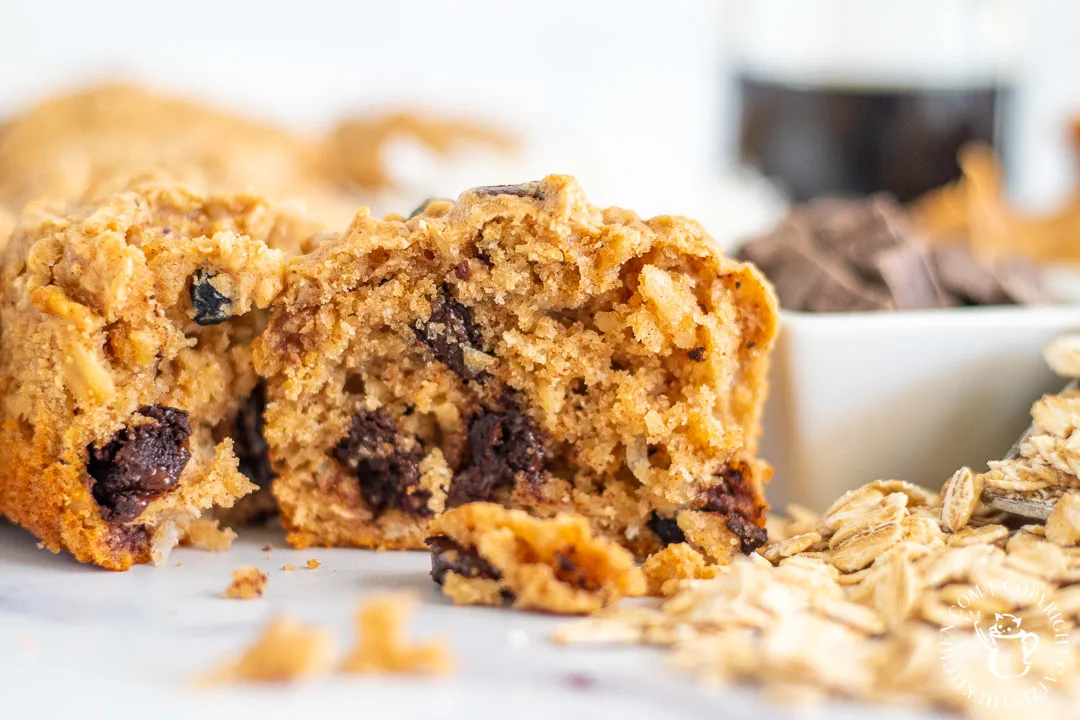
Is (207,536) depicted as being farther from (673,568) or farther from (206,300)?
(673,568)

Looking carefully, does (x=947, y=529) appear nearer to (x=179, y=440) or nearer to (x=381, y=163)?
(x=179, y=440)

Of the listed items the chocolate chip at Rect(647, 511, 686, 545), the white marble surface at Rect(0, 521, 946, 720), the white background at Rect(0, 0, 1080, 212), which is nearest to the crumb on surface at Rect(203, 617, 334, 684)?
the white marble surface at Rect(0, 521, 946, 720)

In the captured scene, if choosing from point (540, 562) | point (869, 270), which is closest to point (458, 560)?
point (540, 562)

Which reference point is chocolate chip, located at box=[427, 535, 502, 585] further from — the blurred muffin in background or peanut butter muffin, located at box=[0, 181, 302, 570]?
the blurred muffin in background

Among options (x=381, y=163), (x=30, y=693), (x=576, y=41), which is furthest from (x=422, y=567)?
(x=576, y=41)

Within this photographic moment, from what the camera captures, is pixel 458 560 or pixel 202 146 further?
pixel 202 146

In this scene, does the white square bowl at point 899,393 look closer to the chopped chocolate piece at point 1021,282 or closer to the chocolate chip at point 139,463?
the chopped chocolate piece at point 1021,282
